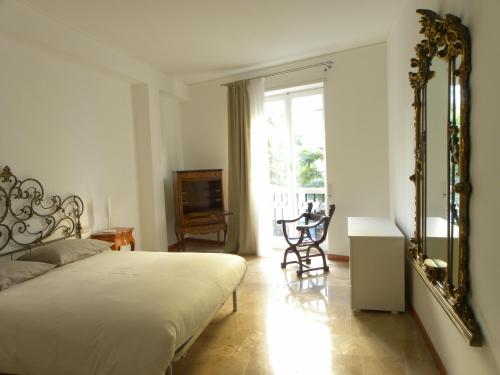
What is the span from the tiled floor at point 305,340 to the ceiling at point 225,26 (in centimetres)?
270

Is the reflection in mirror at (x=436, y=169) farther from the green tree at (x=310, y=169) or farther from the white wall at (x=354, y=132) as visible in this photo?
the green tree at (x=310, y=169)

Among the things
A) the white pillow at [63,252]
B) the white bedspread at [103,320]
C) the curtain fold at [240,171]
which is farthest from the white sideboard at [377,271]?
the white pillow at [63,252]

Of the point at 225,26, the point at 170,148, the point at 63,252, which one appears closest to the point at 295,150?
A: the point at 170,148

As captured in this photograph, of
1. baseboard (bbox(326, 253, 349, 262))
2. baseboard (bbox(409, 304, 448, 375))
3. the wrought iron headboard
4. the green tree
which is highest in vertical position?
the green tree

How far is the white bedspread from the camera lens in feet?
5.07

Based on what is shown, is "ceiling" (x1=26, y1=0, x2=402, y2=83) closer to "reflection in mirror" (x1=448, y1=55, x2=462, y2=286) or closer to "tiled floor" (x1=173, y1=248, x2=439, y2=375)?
"reflection in mirror" (x1=448, y1=55, x2=462, y2=286)

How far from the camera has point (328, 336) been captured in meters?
2.42

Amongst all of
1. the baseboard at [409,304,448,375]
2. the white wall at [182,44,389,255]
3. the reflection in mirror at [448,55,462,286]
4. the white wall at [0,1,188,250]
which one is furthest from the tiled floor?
the white wall at [0,1,188,250]

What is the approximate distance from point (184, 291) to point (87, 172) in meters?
2.27

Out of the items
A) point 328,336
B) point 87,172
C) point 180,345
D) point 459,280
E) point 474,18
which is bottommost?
point 328,336

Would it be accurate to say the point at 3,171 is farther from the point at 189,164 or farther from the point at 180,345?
the point at 189,164

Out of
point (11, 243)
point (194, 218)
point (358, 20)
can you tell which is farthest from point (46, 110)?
point (358, 20)

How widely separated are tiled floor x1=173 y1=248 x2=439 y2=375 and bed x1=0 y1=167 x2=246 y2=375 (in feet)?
1.28

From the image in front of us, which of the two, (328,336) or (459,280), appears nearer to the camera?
(459,280)
